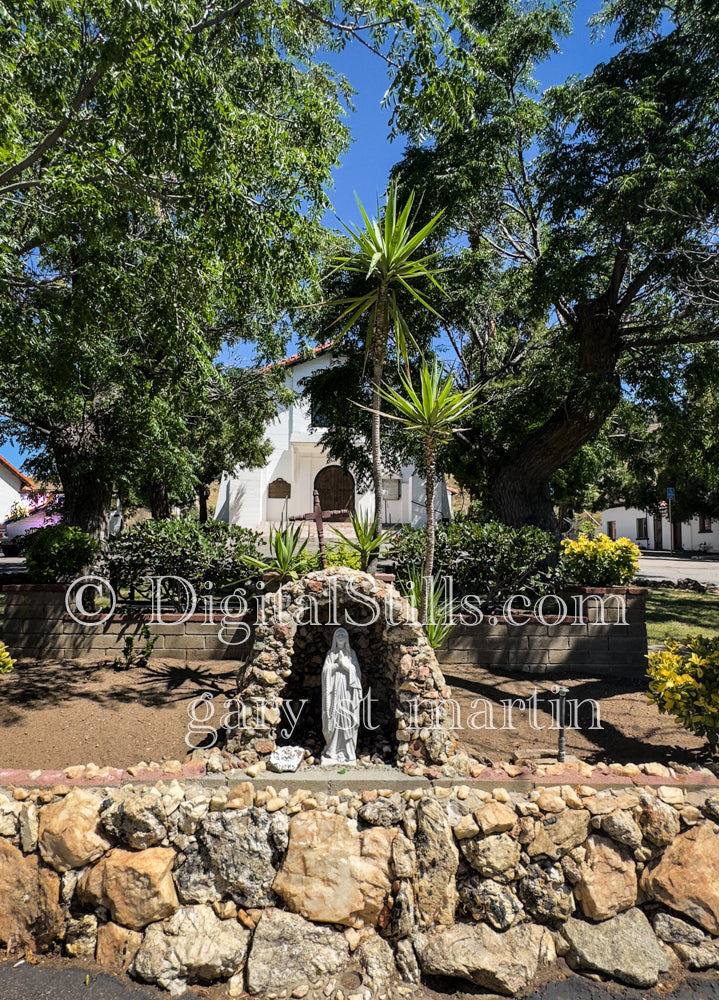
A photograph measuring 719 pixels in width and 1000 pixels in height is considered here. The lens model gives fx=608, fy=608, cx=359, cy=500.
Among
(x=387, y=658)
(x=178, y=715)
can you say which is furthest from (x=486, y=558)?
(x=178, y=715)

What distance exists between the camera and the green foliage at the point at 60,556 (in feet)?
25.1

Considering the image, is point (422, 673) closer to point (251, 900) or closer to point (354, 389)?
point (251, 900)

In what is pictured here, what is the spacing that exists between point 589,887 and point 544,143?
9945 millimetres

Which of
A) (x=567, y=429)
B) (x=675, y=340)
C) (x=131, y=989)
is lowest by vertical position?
(x=131, y=989)

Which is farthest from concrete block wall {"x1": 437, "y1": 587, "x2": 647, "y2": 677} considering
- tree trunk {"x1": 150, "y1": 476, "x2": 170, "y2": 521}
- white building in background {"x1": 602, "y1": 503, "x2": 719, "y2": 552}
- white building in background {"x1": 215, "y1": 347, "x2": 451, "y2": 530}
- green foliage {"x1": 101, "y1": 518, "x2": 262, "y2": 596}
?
white building in background {"x1": 602, "y1": 503, "x2": 719, "y2": 552}

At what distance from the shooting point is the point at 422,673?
418 centimetres

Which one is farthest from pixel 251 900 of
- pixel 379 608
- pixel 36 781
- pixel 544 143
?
pixel 544 143

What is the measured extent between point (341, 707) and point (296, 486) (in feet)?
Answer: 64.6

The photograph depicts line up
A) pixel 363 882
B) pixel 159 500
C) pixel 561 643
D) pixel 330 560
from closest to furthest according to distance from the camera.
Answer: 1. pixel 363 882
2. pixel 330 560
3. pixel 561 643
4. pixel 159 500

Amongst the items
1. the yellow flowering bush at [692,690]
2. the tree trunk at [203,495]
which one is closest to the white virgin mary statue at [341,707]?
the yellow flowering bush at [692,690]

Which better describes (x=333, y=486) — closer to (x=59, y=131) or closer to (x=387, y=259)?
(x=387, y=259)

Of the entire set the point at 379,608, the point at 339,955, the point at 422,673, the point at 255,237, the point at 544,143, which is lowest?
the point at 339,955

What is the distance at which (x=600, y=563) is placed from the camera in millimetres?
7645

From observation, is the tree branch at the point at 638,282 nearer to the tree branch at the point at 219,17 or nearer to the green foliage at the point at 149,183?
the green foliage at the point at 149,183
